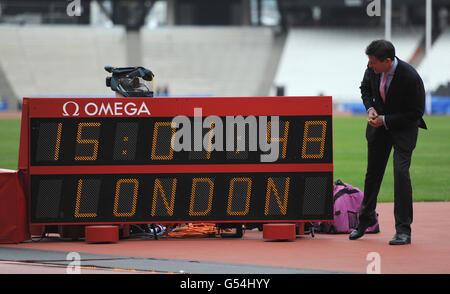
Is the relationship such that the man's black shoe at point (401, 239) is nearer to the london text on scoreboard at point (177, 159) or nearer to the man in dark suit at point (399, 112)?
the man in dark suit at point (399, 112)

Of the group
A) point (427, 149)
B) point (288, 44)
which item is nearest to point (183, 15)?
point (288, 44)

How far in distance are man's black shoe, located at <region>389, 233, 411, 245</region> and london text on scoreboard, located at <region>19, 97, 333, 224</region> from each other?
789 mm

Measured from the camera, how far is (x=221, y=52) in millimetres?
70562

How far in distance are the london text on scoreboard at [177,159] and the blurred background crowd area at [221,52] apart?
56337mm

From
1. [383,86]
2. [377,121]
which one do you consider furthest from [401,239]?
[383,86]

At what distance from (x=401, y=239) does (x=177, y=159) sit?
2.47 meters

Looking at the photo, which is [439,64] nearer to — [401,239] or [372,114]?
[372,114]

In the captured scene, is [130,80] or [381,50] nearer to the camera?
[381,50]

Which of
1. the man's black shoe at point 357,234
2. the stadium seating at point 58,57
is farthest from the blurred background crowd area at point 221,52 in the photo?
the man's black shoe at point 357,234

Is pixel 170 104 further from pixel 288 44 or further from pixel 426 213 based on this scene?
pixel 288 44

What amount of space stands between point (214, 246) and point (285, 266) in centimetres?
162

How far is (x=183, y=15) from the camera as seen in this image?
7700 cm

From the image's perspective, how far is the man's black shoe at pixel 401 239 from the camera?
9.55 metres
